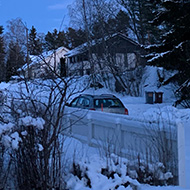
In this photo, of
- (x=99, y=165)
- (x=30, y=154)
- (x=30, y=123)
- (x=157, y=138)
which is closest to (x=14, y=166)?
(x=30, y=154)

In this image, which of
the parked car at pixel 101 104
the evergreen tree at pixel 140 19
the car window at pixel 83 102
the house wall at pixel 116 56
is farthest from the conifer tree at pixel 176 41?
the evergreen tree at pixel 140 19

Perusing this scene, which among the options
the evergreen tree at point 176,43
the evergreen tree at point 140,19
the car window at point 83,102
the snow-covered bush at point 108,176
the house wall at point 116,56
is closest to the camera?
the snow-covered bush at point 108,176

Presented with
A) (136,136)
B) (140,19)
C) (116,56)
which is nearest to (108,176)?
(136,136)

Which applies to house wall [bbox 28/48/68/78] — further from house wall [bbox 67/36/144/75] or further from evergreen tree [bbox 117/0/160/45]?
evergreen tree [bbox 117/0/160/45]

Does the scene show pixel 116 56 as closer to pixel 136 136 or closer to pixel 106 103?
pixel 106 103

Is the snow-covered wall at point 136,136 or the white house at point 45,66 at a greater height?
the white house at point 45,66

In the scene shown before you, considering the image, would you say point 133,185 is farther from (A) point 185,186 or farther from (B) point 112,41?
(B) point 112,41

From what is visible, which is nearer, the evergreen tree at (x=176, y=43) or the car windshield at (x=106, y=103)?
the car windshield at (x=106, y=103)

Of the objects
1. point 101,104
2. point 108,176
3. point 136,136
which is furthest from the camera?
point 101,104

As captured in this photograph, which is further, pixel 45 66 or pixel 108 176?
pixel 45 66

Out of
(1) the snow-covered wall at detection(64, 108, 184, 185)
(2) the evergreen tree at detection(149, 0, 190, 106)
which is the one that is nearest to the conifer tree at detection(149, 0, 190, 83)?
(2) the evergreen tree at detection(149, 0, 190, 106)

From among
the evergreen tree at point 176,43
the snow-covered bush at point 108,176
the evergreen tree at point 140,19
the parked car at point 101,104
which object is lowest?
the snow-covered bush at point 108,176

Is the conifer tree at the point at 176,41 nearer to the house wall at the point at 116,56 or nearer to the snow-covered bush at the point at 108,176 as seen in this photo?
the snow-covered bush at the point at 108,176

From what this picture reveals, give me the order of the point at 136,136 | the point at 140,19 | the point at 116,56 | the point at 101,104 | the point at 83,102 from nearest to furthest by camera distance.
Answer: the point at 136,136
the point at 101,104
the point at 83,102
the point at 116,56
the point at 140,19
